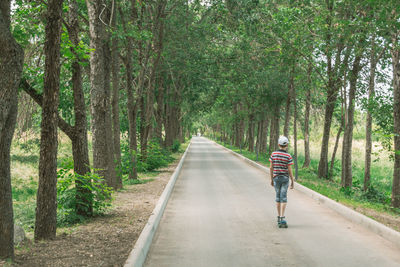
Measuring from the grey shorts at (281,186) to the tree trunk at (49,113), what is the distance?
434 centimetres

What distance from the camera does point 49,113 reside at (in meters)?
6.03

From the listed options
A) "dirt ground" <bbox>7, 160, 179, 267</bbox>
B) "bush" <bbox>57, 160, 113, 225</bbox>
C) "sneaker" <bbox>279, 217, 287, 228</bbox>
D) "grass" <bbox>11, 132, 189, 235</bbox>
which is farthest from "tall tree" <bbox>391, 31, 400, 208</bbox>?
"grass" <bbox>11, 132, 189, 235</bbox>

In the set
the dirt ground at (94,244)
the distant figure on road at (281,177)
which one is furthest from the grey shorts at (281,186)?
the dirt ground at (94,244)

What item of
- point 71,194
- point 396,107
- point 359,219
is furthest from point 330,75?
point 71,194

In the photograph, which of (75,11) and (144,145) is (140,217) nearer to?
(75,11)

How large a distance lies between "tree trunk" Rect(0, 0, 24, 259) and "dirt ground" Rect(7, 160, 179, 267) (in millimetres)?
405

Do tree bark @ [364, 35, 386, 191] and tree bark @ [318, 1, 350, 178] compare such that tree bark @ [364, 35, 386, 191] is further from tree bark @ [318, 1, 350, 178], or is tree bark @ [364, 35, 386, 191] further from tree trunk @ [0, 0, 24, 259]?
tree trunk @ [0, 0, 24, 259]

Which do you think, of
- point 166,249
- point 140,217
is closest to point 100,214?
point 140,217

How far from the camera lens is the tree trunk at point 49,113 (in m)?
6.02

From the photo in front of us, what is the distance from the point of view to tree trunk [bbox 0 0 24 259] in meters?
4.68

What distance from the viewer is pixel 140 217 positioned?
8.58 m

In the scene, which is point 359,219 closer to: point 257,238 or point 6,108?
point 257,238

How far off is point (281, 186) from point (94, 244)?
3.89m

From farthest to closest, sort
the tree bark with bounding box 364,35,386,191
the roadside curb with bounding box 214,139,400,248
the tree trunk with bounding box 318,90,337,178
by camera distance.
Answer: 1. the tree trunk with bounding box 318,90,337,178
2. the tree bark with bounding box 364,35,386,191
3. the roadside curb with bounding box 214,139,400,248
